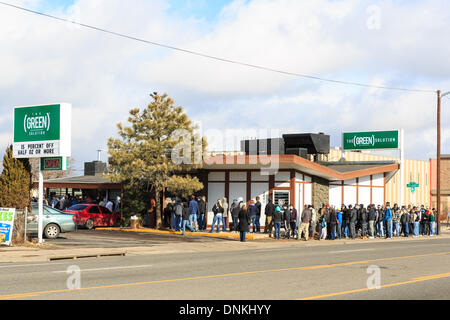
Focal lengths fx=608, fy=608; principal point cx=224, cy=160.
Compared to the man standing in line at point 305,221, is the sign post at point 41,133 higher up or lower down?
higher up

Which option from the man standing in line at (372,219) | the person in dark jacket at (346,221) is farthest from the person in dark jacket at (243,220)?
the man standing in line at (372,219)

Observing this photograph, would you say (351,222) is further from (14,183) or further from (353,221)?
(14,183)

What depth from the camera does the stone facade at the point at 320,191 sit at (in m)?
34.4

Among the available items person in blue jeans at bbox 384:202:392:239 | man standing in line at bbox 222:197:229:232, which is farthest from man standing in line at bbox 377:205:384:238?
man standing in line at bbox 222:197:229:232

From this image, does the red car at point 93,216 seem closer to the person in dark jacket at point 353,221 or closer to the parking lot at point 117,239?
the parking lot at point 117,239

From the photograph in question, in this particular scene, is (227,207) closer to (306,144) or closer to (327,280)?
(306,144)

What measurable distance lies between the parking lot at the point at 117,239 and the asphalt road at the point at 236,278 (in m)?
5.26

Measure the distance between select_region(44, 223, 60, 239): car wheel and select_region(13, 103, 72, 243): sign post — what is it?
144 centimetres

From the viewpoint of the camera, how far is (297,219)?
1192 inches

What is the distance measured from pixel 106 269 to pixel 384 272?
6.51 metres

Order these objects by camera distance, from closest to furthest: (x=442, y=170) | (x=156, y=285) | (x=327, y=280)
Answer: (x=156, y=285)
(x=327, y=280)
(x=442, y=170)

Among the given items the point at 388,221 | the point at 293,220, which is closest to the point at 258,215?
the point at 293,220
